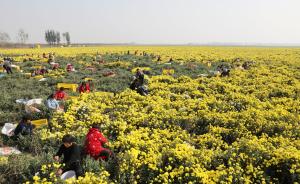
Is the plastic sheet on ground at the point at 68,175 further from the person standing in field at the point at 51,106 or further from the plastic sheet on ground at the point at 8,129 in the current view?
the person standing in field at the point at 51,106

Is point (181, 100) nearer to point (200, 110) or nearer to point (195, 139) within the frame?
point (200, 110)

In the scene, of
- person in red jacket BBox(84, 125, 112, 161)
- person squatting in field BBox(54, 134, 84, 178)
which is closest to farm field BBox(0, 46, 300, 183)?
person squatting in field BBox(54, 134, 84, 178)

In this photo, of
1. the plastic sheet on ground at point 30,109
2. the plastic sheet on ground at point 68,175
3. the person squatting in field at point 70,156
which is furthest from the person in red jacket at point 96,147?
the plastic sheet on ground at point 30,109

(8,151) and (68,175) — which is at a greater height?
(68,175)

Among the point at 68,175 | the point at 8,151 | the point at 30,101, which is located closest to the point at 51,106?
the point at 30,101

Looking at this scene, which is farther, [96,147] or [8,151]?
[8,151]

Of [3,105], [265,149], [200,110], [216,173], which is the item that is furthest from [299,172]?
[3,105]

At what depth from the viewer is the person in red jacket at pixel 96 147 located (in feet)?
30.3

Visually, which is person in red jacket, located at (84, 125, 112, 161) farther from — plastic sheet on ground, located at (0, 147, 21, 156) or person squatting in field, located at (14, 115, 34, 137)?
person squatting in field, located at (14, 115, 34, 137)

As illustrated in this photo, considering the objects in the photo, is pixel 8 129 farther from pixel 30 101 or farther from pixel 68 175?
pixel 68 175

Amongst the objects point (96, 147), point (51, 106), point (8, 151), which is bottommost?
point (8, 151)

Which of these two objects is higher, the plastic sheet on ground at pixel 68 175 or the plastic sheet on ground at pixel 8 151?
the plastic sheet on ground at pixel 68 175

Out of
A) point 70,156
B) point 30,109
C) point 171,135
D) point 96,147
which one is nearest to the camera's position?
point 70,156

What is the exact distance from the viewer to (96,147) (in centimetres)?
940
